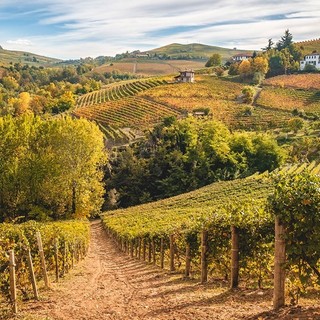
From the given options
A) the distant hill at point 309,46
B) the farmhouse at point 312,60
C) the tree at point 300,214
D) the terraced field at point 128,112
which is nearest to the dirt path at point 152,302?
the tree at point 300,214

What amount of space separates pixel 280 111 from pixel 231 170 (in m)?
35.8

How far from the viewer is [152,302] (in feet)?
37.4

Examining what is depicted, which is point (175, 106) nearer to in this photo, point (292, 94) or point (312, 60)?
point (292, 94)

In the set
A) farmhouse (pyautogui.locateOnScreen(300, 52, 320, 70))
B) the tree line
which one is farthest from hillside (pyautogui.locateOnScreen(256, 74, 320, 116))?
the tree line

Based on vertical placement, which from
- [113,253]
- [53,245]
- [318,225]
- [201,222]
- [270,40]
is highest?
[270,40]

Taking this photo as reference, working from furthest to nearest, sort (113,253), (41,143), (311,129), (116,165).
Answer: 1. (311,129)
2. (116,165)
3. (41,143)
4. (113,253)

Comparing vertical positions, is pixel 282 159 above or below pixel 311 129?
below

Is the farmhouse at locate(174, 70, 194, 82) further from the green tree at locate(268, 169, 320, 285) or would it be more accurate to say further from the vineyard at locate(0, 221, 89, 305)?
the green tree at locate(268, 169, 320, 285)

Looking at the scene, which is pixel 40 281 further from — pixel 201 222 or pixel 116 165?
pixel 116 165

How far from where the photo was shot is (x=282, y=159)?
75.8 m

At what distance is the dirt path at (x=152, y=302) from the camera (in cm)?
922

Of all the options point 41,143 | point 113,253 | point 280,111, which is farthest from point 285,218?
point 280,111

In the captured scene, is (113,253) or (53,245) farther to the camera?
(113,253)

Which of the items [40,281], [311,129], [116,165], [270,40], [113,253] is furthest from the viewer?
[270,40]
